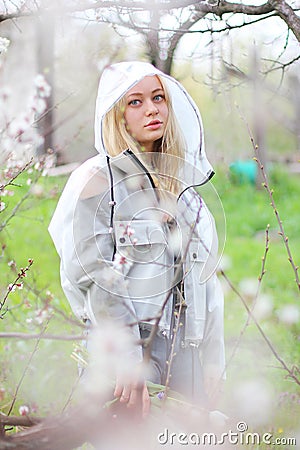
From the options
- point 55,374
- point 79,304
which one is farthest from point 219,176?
point 79,304

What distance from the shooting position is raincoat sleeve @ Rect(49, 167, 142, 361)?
1.64 m

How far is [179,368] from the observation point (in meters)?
1.81

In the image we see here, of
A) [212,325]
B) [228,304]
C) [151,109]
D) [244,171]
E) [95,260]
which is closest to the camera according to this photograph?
[95,260]

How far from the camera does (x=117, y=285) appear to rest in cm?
164

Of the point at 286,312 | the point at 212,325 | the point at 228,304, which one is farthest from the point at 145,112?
the point at 228,304

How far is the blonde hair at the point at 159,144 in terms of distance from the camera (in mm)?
1788

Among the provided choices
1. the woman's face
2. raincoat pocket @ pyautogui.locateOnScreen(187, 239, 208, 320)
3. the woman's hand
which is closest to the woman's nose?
the woman's face

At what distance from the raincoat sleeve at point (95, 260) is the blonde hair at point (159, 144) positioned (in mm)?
126

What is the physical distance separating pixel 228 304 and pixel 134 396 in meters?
2.87

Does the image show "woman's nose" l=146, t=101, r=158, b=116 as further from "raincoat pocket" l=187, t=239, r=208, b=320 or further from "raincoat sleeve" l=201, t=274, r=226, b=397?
"raincoat sleeve" l=201, t=274, r=226, b=397

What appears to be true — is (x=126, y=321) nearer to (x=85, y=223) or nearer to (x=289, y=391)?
(x=85, y=223)

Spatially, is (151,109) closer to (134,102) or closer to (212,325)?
(134,102)

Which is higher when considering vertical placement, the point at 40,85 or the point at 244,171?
the point at 40,85

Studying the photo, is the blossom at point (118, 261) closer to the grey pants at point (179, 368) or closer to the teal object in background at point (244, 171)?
the grey pants at point (179, 368)
